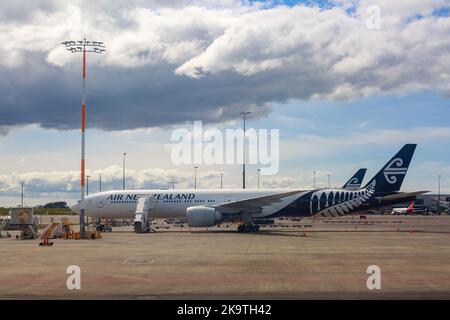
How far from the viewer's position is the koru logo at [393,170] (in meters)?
56.5

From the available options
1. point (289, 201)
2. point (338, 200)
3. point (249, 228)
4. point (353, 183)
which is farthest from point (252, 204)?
point (353, 183)

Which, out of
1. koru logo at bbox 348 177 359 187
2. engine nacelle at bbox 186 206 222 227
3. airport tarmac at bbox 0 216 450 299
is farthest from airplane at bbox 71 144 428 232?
airport tarmac at bbox 0 216 450 299

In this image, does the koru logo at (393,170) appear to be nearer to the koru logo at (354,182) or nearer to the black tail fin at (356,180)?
the black tail fin at (356,180)

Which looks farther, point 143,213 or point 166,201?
point 166,201

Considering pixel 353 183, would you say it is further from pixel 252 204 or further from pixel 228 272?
pixel 228 272

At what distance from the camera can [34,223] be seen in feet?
168

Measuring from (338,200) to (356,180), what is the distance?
386 inches

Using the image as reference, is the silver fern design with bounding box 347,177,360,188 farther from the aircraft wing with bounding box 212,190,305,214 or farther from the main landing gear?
the main landing gear

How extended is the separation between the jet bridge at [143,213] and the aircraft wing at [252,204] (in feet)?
21.9

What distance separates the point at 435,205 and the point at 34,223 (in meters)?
119

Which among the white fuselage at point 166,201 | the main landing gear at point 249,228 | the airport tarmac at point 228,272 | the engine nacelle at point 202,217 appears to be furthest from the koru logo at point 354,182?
the airport tarmac at point 228,272

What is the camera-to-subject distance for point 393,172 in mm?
56656
